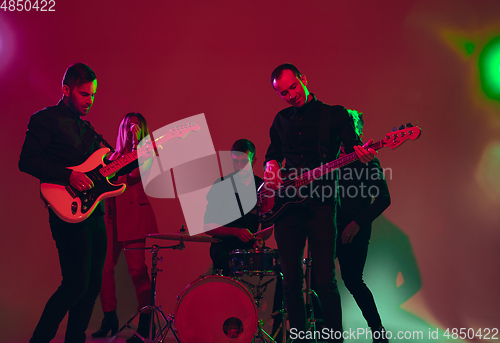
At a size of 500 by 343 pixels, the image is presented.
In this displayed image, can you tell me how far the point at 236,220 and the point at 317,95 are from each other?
5.50 ft

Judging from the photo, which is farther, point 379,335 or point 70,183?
point 379,335

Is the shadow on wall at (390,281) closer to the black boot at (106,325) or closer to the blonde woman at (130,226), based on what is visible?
the blonde woman at (130,226)

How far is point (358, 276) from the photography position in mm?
3205

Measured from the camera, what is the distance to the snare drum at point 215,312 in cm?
303

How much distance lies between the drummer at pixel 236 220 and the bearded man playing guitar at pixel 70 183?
1005 mm

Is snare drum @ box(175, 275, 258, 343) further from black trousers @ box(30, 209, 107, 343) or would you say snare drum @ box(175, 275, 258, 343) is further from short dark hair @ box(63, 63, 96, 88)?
short dark hair @ box(63, 63, 96, 88)

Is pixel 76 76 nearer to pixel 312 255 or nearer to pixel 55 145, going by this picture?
pixel 55 145

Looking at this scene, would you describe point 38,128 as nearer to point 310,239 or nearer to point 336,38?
point 310,239

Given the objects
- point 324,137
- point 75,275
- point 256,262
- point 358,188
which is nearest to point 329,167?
point 324,137

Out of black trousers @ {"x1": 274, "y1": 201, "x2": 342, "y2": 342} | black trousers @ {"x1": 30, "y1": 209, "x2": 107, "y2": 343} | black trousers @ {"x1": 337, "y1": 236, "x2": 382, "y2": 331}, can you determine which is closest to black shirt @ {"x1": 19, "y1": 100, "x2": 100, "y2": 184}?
black trousers @ {"x1": 30, "y1": 209, "x2": 107, "y2": 343}

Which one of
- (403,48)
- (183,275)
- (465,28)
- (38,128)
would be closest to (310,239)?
(38,128)

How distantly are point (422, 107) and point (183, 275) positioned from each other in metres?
3.05

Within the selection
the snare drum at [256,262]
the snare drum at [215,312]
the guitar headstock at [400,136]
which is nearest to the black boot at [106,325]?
the snare drum at [215,312]

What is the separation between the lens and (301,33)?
438 cm
